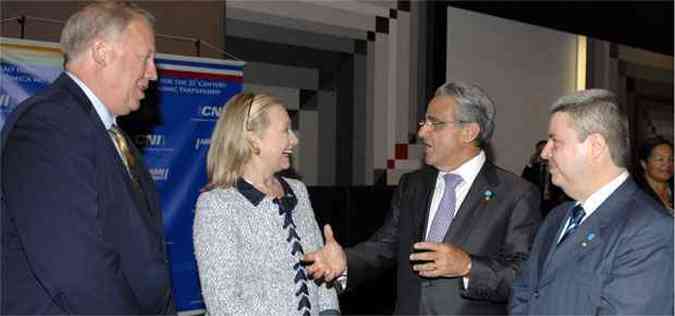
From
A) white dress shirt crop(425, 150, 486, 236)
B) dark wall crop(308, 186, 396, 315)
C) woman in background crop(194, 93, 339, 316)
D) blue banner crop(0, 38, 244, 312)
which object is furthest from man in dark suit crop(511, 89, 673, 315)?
dark wall crop(308, 186, 396, 315)

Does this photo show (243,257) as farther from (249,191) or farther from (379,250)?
(379,250)

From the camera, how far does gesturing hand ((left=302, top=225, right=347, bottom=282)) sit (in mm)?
2180

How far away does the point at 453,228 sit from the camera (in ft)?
8.10

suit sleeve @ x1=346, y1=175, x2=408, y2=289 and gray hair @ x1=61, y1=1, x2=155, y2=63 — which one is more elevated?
gray hair @ x1=61, y1=1, x2=155, y2=63

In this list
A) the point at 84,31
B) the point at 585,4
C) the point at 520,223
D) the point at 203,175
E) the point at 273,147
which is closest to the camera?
the point at 84,31

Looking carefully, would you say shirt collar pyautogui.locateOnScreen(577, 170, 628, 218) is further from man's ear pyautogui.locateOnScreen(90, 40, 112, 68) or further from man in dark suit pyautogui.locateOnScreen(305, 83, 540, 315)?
man's ear pyautogui.locateOnScreen(90, 40, 112, 68)

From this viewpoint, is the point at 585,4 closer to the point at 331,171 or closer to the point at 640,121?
the point at 640,121

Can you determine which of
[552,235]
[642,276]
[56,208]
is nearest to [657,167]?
[552,235]

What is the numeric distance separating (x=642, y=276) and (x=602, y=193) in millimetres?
271

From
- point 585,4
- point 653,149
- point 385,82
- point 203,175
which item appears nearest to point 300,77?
point 385,82

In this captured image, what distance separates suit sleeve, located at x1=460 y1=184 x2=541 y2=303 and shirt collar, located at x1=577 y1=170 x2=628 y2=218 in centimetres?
54

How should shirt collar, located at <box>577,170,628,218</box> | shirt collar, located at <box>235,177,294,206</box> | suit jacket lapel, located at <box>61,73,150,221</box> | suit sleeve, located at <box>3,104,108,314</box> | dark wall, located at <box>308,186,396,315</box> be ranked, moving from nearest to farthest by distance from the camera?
suit sleeve, located at <box>3,104,108,314</box>, suit jacket lapel, located at <box>61,73,150,221</box>, shirt collar, located at <box>577,170,628,218</box>, shirt collar, located at <box>235,177,294,206</box>, dark wall, located at <box>308,186,396,315</box>

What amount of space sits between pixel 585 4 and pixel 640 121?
95.7 inches

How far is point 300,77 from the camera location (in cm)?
590
